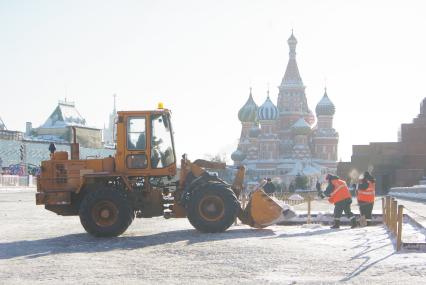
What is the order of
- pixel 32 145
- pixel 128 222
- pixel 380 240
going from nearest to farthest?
1. pixel 380 240
2. pixel 128 222
3. pixel 32 145

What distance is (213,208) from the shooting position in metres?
14.2

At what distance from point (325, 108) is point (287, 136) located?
8.07 meters

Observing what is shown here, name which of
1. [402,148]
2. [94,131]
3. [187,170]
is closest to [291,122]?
[94,131]

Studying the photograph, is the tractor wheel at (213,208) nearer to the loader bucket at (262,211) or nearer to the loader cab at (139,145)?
the loader bucket at (262,211)

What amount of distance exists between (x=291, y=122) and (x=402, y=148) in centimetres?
6939

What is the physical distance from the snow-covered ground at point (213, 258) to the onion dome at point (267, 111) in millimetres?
101298

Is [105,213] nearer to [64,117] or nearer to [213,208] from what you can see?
[213,208]

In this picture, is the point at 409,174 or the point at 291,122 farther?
the point at 291,122

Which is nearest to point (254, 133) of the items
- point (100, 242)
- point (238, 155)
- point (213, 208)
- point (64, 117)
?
point (238, 155)

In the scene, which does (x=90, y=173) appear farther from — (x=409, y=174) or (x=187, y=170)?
(x=409, y=174)

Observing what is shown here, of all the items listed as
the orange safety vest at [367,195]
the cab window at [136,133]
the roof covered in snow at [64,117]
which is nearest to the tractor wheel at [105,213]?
the cab window at [136,133]

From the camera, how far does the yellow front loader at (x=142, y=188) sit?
1404 centimetres

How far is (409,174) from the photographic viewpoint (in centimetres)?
4584

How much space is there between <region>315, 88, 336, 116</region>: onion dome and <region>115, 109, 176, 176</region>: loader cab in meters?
105
